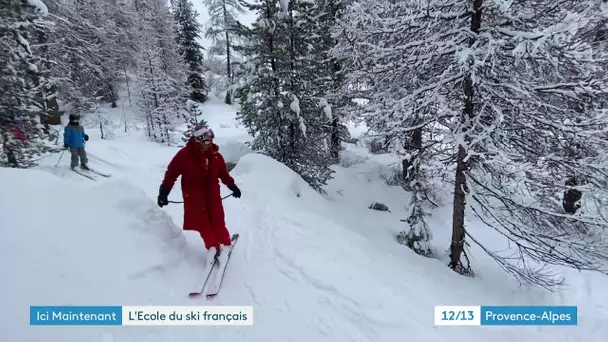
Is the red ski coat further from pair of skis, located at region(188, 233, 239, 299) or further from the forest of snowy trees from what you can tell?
the forest of snowy trees

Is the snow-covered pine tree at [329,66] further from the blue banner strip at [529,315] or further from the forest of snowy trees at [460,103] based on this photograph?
the blue banner strip at [529,315]

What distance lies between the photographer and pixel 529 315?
6.10m

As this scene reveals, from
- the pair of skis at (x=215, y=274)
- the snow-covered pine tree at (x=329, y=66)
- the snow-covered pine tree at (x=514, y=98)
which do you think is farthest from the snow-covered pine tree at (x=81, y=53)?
the snow-covered pine tree at (x=514, y=98)

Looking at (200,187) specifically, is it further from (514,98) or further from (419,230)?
(419,230)

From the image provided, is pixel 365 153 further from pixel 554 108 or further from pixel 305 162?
pixel 554 108

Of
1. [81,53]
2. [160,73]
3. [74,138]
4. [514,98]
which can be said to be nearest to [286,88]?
[514,98]

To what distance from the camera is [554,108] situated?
575 cm

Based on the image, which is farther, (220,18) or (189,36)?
(220,18)

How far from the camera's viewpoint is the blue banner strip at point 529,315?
5.55 m

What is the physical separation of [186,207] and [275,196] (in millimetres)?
3694

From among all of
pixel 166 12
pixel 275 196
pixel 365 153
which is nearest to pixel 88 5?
pixel 166 12

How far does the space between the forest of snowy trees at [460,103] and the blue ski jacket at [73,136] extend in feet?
3.36

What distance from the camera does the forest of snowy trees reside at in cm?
571

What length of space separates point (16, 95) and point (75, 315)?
8.10m
